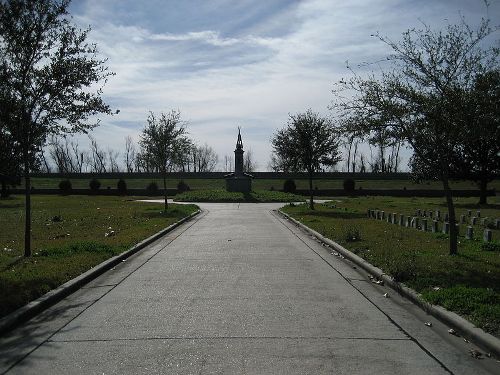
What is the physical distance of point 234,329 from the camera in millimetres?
6637

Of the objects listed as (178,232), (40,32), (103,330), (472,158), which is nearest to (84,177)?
(472,158)

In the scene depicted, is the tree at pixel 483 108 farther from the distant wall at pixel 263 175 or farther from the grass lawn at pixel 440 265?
the distant wall at pixel 263 175

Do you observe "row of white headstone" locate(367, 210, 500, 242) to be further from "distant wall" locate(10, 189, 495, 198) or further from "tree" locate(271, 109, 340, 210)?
"distant wall" locate(10, 189, 495, 198)

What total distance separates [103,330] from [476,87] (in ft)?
27.9

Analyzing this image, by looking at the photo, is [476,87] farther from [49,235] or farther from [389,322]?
[49,235]

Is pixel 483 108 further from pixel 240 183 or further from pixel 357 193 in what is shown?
pixel 357 193

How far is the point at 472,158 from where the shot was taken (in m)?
44.9

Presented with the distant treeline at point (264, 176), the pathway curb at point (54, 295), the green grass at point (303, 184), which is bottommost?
the pathway curb at point (54, 295)

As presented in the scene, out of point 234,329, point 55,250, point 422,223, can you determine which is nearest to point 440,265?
point 234,329

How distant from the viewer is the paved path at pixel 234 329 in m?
5.41

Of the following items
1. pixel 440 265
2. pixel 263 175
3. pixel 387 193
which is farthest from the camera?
pixel 263 175

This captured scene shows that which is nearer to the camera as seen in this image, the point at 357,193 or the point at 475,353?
the point at 475,353

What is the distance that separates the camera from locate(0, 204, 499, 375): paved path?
5.41 m

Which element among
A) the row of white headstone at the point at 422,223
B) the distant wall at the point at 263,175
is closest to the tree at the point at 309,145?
the row of white headstone at the point at 422,223
